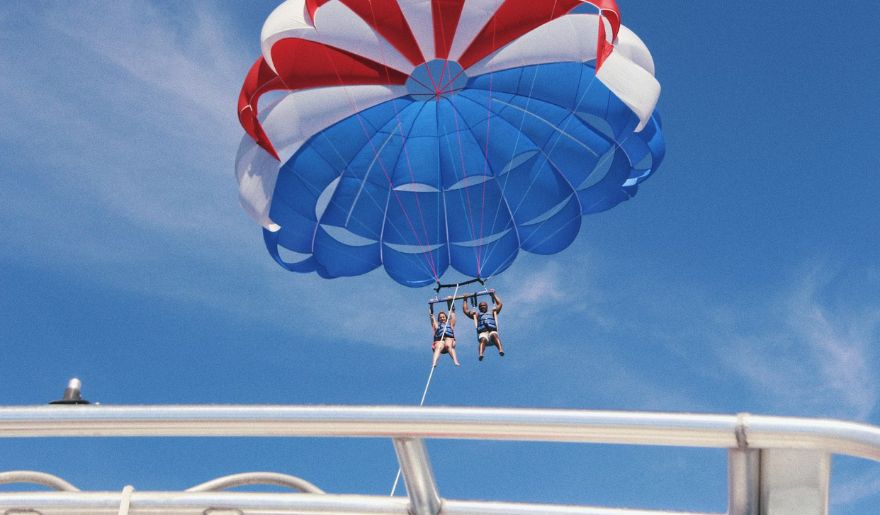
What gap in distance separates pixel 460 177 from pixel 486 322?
199cm

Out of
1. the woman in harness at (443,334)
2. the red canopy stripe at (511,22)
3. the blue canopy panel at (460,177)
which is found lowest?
the woman in harness at (443,334)

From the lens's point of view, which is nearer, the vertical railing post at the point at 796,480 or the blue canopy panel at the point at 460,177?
the vertical railing post at the point at 796,480

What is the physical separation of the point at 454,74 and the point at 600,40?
193 centimetres

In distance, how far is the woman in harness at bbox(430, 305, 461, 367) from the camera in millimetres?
10196

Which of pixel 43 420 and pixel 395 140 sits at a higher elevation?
pixel 395 140

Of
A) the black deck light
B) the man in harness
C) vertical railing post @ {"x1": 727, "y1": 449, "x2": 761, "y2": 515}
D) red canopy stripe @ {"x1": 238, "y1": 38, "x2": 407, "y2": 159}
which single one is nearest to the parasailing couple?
the man in harness

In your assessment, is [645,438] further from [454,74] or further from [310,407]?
[454,74]

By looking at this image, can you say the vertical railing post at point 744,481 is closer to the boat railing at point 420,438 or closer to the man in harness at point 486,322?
the boat railing at point 420,438

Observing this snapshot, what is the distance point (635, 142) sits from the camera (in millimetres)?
10367

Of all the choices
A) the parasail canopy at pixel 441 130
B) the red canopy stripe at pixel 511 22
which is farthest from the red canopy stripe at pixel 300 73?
the red canopy stripe at pixel 511 22

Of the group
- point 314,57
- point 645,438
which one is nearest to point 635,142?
point 314,57

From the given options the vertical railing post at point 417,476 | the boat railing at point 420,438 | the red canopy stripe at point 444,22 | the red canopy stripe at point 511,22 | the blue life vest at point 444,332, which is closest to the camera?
the boat railing at point 420,438

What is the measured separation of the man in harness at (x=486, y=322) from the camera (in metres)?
10.2

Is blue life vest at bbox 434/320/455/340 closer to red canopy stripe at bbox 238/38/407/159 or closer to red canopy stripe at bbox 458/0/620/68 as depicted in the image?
red canopy stripe at bbox 238/38/407/159
